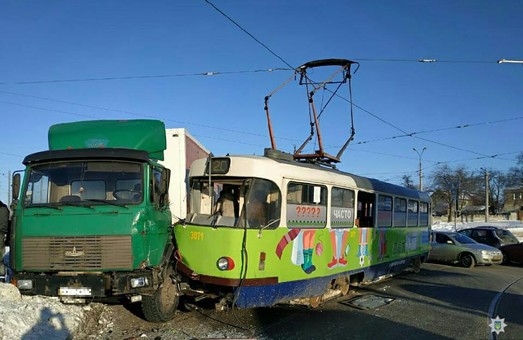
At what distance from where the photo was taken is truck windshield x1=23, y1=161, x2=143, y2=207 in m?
6.95

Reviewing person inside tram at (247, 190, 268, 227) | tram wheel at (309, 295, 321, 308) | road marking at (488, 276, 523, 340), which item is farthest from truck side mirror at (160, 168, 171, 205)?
road marking at (488, 276, 523, 340)

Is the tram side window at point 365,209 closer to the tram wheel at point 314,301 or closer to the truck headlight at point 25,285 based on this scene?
the tram wheel at point 314,301

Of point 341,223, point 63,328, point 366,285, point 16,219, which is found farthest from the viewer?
point 366,285

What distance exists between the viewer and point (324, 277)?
8.41 meters

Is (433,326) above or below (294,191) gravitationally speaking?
below

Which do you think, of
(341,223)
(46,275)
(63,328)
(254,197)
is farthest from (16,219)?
(341,223)

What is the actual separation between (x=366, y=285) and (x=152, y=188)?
6935mm

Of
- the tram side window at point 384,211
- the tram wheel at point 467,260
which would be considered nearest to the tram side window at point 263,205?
the tram side window at point 384,211

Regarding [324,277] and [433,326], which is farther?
[324,277]

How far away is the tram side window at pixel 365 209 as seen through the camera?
33.9 feet

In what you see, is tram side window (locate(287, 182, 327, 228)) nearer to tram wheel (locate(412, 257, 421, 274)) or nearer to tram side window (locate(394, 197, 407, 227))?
tram side window (locate(394, 197, 407, 227))

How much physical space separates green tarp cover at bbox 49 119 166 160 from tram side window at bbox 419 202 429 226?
1008cm

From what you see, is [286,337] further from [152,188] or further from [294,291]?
[152,188]

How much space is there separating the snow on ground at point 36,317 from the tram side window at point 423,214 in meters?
11.3
